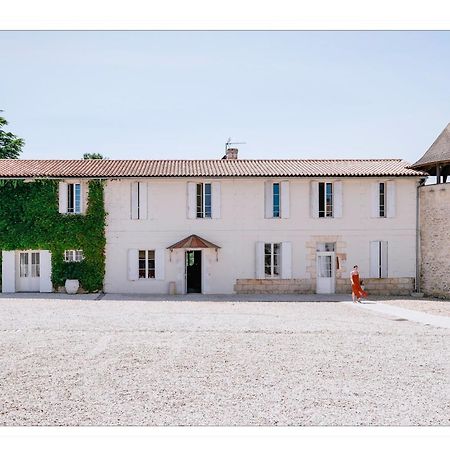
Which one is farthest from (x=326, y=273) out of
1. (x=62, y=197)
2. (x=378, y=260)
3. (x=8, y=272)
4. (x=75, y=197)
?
(x=8, y=272)

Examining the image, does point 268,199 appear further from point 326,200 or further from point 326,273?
point 326,273

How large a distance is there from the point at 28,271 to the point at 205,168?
26.0 ft

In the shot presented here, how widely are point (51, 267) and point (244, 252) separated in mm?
7336

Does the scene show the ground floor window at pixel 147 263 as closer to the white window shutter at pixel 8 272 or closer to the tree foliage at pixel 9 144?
the white window shutter at pixel 8 272

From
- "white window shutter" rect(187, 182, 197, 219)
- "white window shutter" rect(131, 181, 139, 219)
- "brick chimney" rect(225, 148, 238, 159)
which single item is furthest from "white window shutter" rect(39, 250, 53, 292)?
"brick chimney" rect(225, 148, 238, 159)

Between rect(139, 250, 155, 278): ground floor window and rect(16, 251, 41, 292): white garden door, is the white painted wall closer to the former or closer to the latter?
rect(139, 250, 155, 278): ground floor window

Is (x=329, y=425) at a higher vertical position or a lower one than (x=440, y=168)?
Answer: lower

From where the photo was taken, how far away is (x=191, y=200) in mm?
20500

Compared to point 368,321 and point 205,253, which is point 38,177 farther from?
point 368,321

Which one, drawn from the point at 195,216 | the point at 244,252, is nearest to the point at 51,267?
the point at 195,216

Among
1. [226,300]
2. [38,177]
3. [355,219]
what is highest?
[38,177]

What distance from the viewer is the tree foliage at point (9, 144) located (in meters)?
35.4

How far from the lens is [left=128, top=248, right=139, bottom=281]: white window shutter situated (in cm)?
2034

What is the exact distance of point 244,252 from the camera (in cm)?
2052
